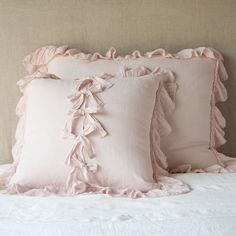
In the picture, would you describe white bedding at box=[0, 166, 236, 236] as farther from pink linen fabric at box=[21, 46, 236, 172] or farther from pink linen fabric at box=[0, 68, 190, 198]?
pink linen fabric at box=[21, 46, 236, 172]

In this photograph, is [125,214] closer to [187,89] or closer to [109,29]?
[187,89]


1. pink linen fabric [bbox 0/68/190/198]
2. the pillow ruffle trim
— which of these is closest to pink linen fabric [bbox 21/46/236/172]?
the pillow ruffle trim

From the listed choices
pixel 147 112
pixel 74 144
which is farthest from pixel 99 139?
pixel 147 112

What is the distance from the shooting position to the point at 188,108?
1468 mm

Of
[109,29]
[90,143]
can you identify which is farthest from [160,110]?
[109,29]

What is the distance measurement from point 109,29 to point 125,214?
2.87 ft

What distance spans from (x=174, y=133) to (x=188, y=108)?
0.10 meters

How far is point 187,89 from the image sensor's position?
148 cm

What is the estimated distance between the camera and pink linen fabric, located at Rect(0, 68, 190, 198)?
1226 mm

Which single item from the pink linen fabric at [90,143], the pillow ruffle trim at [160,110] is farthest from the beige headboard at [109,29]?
the pink linen fabric at [90,143]

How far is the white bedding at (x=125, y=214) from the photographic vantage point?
902 mm

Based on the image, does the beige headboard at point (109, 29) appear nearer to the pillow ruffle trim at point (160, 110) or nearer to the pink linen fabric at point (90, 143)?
the pillow ruffle trim at point (160, 110)

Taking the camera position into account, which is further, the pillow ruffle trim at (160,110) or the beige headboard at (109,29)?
the beige headboard at (109,29)

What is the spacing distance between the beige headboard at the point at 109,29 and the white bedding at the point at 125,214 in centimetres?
56
